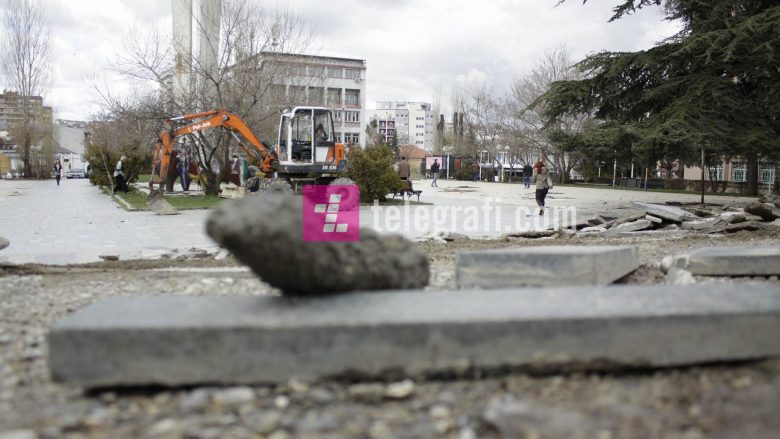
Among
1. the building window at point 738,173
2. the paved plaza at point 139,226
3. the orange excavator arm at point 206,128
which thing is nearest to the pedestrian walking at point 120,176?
the paved plaza at point 139,226

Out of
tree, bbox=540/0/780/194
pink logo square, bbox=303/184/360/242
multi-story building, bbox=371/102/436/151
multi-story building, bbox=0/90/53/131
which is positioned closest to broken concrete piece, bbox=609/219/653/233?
tree, bbox=540/0/780/194

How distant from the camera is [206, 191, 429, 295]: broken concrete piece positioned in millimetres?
2980

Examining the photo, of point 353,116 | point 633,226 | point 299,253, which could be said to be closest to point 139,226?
point 633,226

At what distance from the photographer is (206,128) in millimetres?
19094

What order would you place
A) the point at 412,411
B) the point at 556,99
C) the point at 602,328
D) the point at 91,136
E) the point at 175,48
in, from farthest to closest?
the point at 91,136
the point at 175,48
the point at 556,99
the point at 602,328
the point at 412,411

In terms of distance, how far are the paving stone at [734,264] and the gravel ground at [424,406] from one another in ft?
8.21

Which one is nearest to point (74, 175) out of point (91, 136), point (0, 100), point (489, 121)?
point (0, 100)

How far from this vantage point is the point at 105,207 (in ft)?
61.7

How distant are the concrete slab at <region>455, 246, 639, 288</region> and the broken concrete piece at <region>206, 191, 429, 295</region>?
37.9 inches

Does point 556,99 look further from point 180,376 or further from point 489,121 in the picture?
point 489,121

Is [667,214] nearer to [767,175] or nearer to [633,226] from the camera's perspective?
[633,226]

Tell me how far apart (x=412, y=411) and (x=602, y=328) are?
1043 mm

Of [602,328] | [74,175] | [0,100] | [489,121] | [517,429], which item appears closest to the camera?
[517,429]

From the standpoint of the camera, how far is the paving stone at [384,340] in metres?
2.98
